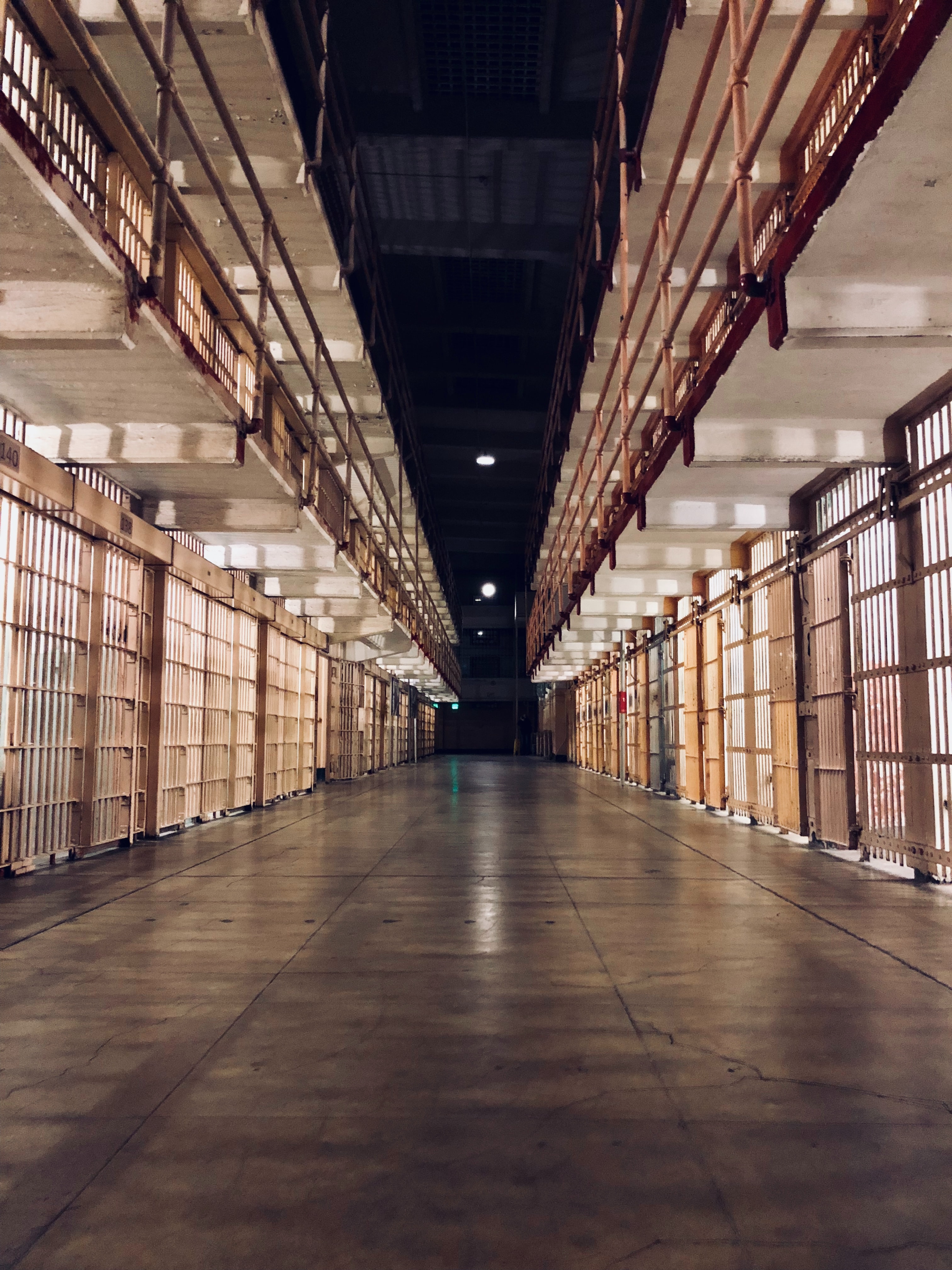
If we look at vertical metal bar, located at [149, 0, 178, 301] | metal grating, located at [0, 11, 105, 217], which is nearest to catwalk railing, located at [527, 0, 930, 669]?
vertical metal bar, located at [149, 0, 178, 301]

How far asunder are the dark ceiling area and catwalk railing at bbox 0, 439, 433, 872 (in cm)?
648

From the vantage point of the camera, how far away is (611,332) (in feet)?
36.6

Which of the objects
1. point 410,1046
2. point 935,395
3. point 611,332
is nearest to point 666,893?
point 410,1046

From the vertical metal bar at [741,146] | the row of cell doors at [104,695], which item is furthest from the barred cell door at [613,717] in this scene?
the vertical metal bar at [741,146]

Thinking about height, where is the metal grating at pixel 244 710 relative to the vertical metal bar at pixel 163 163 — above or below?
below

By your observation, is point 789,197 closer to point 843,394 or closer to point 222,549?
point 843,394

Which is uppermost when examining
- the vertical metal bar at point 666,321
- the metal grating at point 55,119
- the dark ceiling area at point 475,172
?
the dark ceiling area at point 475,172

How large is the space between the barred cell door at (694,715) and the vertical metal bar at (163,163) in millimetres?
11164

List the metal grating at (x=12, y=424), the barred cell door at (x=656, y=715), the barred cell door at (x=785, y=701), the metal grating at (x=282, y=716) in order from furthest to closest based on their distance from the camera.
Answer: the barred cell door at (x=656, y=715), the metal grating at (x=282, y=716), the barred cell door at (x=785, y=701), the metal grating at (x=12, y=424)

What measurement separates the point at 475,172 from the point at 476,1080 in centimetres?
1451

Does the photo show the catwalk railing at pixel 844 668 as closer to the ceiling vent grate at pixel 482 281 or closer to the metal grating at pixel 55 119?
the metal grating at pixel 55 119

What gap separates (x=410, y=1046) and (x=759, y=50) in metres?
7.50

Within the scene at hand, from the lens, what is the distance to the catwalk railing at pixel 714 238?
471cm

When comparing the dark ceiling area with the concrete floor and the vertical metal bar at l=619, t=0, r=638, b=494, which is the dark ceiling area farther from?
the concrete floor
